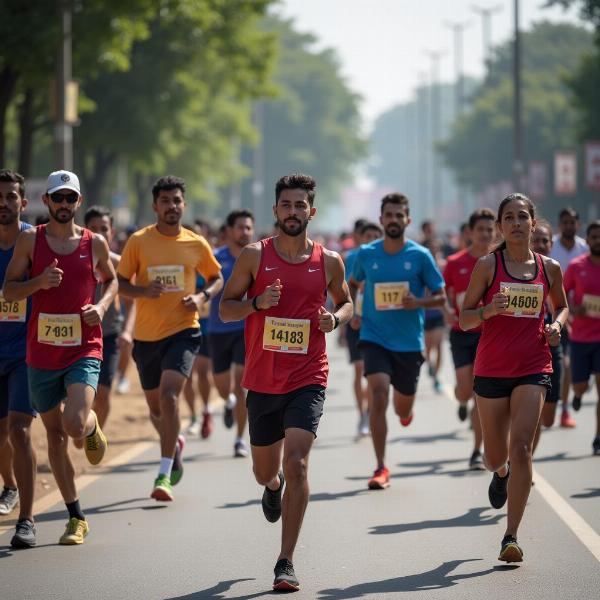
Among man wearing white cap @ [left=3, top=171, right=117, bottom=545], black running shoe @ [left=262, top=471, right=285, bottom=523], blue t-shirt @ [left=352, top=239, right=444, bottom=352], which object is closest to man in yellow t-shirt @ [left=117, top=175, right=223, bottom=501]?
blue t-shirt @ [left=352, top=239, right=444, bottom=352]

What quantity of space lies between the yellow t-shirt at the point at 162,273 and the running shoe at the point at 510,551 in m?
3.43

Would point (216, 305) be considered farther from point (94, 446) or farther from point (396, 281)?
point (94, 446)

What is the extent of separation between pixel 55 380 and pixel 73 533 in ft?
2.88

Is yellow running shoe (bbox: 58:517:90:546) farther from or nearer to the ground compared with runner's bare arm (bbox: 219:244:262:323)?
nearer to the ground

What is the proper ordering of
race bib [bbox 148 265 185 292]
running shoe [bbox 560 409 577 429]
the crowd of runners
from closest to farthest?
the crowd of runners
race bib [bbox 148 265 185 292]
running shoe [bbox 560 409 577 429]

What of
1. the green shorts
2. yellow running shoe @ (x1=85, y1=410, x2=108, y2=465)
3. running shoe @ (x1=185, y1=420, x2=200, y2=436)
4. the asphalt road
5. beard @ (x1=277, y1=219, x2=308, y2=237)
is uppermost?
beard @ (x1=277, y1=219, x2=308, y2=237)

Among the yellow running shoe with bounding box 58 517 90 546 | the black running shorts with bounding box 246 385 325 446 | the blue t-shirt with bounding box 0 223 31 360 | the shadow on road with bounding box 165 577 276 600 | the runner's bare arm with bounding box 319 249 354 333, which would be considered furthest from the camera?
the blue t-shirt with bounding box 0 223 31 360

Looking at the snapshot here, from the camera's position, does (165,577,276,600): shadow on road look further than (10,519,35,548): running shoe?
No

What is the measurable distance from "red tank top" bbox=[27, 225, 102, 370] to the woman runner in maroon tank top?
83.6 inches

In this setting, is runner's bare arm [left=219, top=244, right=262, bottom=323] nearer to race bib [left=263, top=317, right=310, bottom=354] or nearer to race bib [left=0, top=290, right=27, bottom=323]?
race bib [left=263, top=317, right=310, bottom=354]

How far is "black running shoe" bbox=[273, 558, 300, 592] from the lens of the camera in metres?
7.67

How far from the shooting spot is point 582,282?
44.1 ft

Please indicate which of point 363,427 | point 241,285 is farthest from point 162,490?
point 363,427

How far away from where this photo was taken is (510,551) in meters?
8.23
